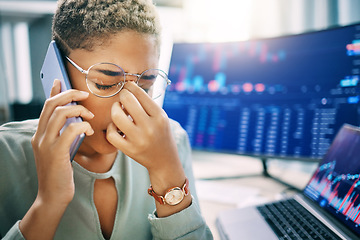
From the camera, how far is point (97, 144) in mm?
642

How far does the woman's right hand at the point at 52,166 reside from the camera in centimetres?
50

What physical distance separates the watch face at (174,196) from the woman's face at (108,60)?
175mm

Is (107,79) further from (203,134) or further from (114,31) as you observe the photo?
(203,134)

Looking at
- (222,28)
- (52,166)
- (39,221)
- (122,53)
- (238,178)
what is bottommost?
(238,178)

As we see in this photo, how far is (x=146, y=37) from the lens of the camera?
618 millimetres

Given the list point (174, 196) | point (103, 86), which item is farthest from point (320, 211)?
point (103, 86)

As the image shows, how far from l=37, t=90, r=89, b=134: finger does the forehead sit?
0.08 meters

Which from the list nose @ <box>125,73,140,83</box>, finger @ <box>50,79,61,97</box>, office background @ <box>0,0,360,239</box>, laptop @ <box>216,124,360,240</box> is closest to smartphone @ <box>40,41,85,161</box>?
finger @ <box>50,79,61,97</box>

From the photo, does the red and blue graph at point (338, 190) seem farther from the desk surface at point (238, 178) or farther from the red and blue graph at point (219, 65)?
the red and blue graph at point (219, 65)

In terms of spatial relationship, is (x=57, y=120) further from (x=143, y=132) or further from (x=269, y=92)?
(x=269, y=92)

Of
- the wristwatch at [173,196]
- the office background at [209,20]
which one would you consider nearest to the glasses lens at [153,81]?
the wristwatch at [173,196]

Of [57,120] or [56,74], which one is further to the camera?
[56,74]

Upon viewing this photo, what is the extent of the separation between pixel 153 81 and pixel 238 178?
705 mm

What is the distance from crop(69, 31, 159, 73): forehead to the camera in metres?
0.58
